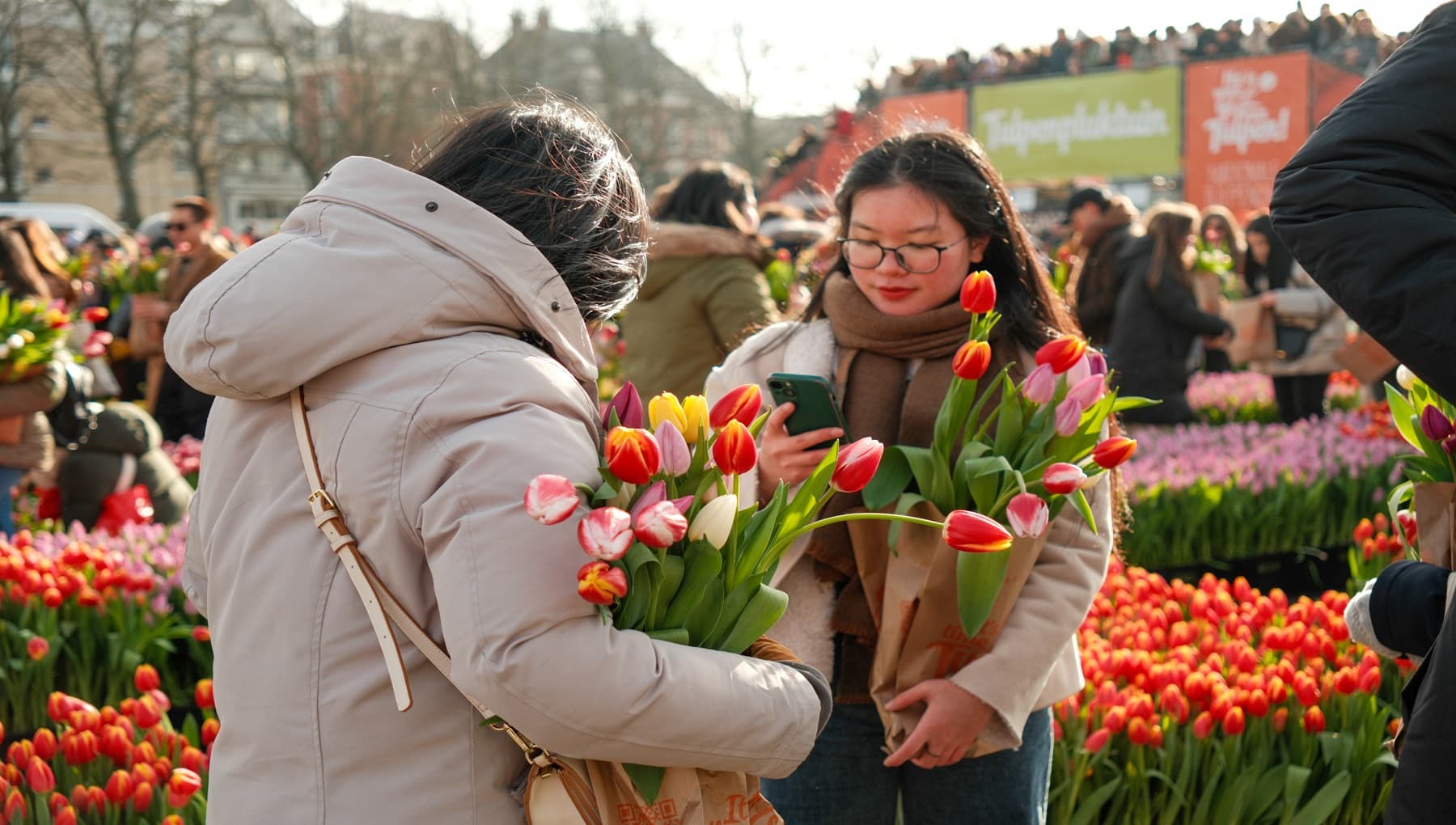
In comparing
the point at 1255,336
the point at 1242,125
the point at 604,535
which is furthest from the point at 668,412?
the point at 1242,125

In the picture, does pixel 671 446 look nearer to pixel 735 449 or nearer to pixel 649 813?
pixel 735 449

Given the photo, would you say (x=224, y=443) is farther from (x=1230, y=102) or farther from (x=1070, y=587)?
(x=1230, y=102)

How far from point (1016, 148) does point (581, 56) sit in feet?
102

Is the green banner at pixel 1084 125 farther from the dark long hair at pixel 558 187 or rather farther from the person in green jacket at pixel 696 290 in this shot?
the dark long hair at pixel 558 187

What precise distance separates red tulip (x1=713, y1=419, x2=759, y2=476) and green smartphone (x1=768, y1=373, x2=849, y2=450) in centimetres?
61

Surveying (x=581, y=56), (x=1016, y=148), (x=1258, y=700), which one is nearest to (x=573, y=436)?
(x=1258, y=700)

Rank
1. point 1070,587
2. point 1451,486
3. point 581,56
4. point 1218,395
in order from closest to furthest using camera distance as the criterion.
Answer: point 1451,486, point 1070,587, point 1218,395, point 581,56

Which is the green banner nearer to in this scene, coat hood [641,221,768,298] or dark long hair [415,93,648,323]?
coat hood [641,221,768,298]

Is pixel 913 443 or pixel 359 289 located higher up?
pixel 359 289

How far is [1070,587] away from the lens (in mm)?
2041

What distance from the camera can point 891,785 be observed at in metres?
2.14

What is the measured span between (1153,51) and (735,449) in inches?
649

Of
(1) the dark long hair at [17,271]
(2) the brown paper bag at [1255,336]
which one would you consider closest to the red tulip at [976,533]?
(1) the dark long hair at [17,271]

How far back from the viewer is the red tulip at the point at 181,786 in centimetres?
229
